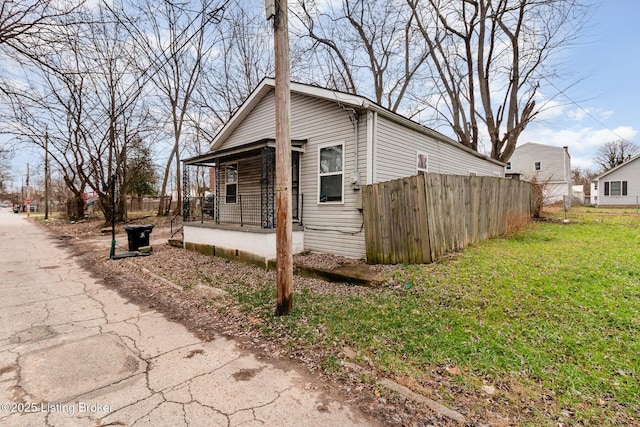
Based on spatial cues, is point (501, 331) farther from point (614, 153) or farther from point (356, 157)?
point (614, 153)

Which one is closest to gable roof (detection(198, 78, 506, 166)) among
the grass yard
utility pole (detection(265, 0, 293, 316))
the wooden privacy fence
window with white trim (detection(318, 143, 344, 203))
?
window with white trim (detection(318, 143, 344, 203))

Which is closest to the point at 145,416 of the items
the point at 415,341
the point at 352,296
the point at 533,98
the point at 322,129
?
the point at 415,341

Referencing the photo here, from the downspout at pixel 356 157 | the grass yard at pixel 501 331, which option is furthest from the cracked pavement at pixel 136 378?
the downspout at pixel 356 157

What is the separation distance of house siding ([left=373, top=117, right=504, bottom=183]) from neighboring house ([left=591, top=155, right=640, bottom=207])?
2524 centimetres

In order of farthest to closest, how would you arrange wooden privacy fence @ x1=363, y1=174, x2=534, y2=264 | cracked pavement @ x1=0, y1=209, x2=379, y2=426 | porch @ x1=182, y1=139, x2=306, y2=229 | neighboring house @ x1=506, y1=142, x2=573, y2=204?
neighboring house @ x1=506, y1=142, x2=573, y2=204 → porch @ x1=182, y1=139, x2=306, y2=229 → wooden privacy fence @ x1=363, y1=174, x2=534, y2=264 → cracked pavement @ x1=0, y1=209, x2=379, y2=426

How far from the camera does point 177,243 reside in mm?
10445

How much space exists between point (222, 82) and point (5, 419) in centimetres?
1986

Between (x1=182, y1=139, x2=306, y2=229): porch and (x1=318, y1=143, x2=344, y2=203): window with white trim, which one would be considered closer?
(x1=318, y1=143, x2=344, y2=203): window with white trim

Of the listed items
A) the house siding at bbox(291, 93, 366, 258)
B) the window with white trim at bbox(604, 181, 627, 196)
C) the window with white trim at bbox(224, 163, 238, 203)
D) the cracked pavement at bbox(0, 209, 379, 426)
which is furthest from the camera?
the window with white trim at bbox(604, 181, 627, 196)

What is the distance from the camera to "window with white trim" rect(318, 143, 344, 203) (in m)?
7.45

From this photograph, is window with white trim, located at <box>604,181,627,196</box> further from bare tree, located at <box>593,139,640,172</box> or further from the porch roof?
the porch roof

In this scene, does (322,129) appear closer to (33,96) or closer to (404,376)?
(33,96)

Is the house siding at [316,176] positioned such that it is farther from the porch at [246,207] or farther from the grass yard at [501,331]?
the grass yard at [501,331]

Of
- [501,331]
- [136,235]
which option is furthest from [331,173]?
[136,235]
